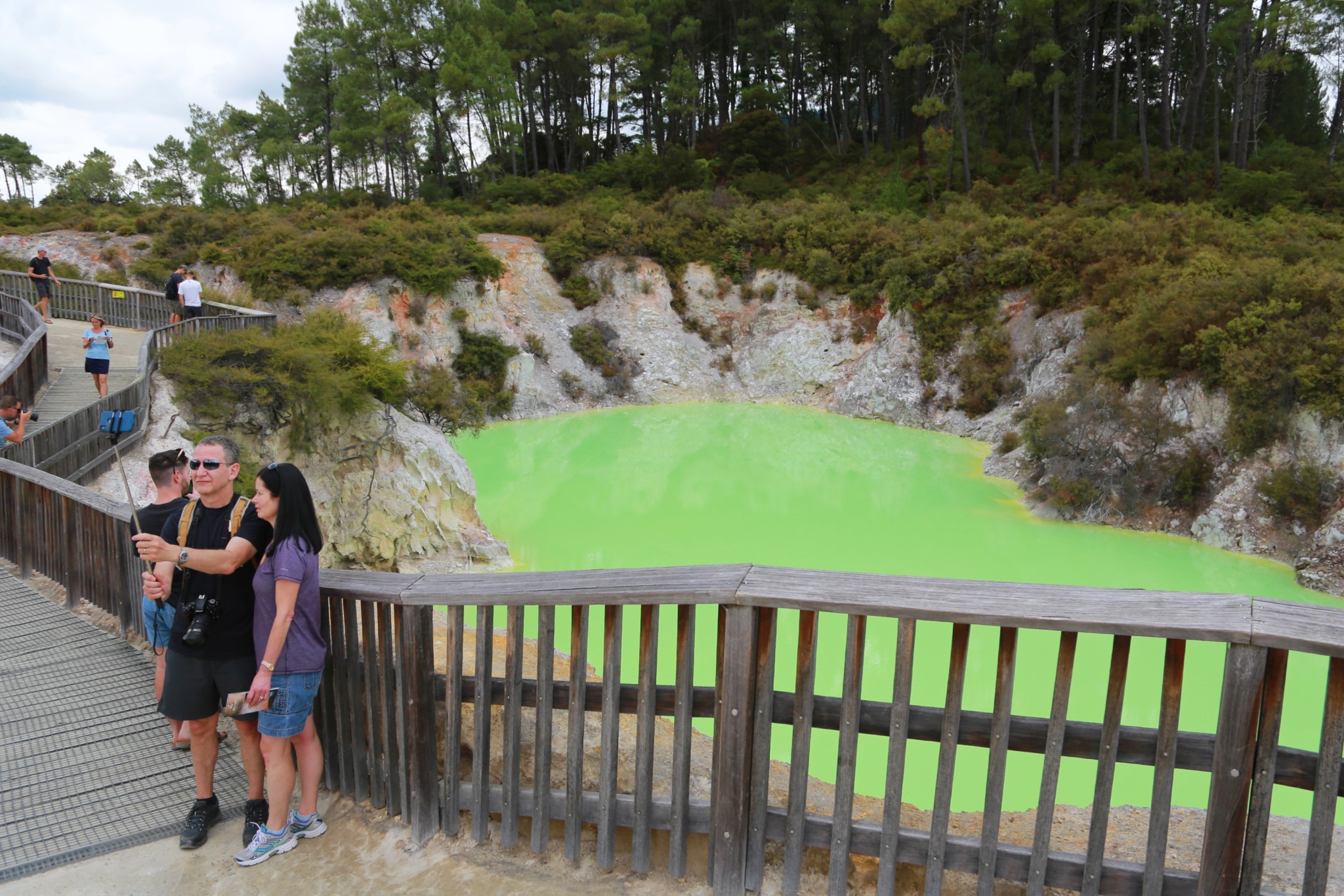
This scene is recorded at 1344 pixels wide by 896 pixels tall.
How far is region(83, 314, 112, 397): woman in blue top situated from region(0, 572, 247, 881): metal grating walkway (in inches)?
388

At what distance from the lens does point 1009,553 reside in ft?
57.1

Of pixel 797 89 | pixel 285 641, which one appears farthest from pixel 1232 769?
pixel 797 89

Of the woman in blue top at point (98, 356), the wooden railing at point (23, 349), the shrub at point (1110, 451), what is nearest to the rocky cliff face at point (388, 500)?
the woman in blue top at point (98, 356)

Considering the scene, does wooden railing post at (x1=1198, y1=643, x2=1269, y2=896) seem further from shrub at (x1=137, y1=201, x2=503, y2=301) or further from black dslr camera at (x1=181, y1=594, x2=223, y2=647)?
shrub at (x1=137, y1=201, x2=503, y2=301)

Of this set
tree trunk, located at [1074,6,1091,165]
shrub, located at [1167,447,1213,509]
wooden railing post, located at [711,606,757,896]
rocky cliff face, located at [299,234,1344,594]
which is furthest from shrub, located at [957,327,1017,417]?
wooden railing post, located at [711,606,757,896]

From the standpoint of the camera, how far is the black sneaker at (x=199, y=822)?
369 cm

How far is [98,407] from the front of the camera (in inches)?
493

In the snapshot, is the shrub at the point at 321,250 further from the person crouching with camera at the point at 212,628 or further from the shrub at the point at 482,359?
the person crouching with camera at the point at 212,628

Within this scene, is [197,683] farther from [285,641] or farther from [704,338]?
[704,338]

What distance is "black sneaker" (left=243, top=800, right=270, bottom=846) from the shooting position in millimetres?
3652

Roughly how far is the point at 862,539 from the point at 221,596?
16.0 metres

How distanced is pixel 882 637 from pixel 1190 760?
980cm

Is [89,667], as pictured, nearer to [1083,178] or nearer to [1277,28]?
[1083,178]

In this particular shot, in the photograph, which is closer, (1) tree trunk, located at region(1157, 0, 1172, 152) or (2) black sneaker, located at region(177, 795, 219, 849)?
(2) black sneaker, located at region(177, 795, 219, 849)
